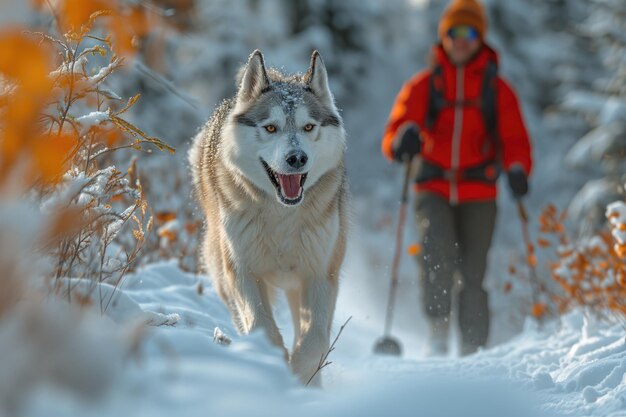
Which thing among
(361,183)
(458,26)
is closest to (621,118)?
(458,26)

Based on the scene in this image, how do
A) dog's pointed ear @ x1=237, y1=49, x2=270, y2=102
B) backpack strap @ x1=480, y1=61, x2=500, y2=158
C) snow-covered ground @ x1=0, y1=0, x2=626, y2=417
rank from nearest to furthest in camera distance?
snow-covered ground @ x1=0, y1=0, x2=626, y2=417, dog's pointed ear @ x1=237, y1=49, x2=270, y2=102, backpack strap @ x1=480, y1=61, x2=500, y2=158

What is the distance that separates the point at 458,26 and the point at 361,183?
52.4ft

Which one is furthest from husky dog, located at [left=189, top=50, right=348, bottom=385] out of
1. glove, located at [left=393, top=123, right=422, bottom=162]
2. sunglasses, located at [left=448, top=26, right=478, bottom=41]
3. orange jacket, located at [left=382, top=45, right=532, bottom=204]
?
sunglasses, located at [left=448, top=26, right=478, bottom=41]

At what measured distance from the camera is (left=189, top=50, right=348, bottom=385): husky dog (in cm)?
395

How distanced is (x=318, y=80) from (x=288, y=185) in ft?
2.53

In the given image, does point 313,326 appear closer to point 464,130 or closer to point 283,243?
point 283,243

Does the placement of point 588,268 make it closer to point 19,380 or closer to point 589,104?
point 19,380

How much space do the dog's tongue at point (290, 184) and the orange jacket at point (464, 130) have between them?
9.50ft

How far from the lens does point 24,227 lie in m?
1.56

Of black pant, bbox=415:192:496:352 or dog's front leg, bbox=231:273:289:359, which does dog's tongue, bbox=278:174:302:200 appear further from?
black pant, bbox=415:192:496:352

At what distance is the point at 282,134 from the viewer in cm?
399

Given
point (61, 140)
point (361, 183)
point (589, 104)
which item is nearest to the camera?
point (61, 140)

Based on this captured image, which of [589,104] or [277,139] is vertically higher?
[589,104]

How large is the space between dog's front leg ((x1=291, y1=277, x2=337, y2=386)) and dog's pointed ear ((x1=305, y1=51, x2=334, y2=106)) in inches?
42.9
